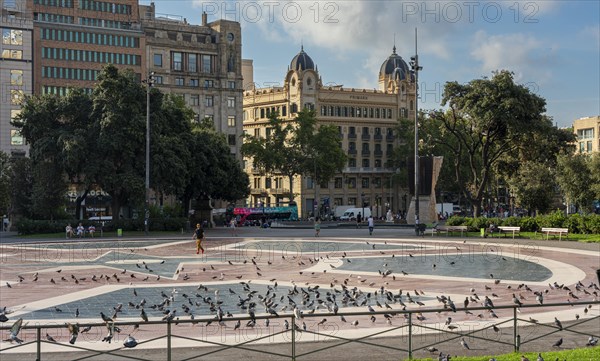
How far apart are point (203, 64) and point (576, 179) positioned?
54943mm

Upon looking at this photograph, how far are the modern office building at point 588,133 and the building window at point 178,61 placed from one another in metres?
62.5

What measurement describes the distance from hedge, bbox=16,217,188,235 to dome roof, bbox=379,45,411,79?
68.3m

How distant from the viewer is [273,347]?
572 inches

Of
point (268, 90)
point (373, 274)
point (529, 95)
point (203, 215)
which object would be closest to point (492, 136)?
point (529, 95)

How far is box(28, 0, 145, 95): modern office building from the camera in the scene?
296ft

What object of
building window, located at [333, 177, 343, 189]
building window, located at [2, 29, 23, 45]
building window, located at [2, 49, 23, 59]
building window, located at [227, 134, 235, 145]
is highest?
building window, located at [2, 29, 23, 45]

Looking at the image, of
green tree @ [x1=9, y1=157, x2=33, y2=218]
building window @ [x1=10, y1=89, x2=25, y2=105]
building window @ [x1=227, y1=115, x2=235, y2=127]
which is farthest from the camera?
building window @ [x1=227, y1=115, x2=235, y2=127]

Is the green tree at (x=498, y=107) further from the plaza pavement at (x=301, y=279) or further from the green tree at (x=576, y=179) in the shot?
the green tree at (x=576, y=179)

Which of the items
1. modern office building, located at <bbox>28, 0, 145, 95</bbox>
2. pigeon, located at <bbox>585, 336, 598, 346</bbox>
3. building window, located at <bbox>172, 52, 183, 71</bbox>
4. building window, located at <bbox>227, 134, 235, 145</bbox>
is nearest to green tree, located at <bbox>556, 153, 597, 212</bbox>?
building window, located at <bbox>227, 134, 235, 145</bbox>

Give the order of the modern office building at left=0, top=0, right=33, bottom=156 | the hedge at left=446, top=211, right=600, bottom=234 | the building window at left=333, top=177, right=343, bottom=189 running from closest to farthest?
the hedge at left=446, top=211, right=600, bottom=234 → the modern office building at left=0, top=0, right=33, bottom=156 → the building window at left=333, top=177, right=343, bottom=189

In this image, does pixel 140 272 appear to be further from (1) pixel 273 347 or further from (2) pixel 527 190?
(2) pixel 527 190

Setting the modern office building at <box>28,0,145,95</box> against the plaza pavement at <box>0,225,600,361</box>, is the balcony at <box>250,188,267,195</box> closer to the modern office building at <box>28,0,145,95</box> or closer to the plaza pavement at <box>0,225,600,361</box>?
the modern office building at <box>28,0,145,95</box>

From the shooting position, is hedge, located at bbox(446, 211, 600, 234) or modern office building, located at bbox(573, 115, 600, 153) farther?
modern office building, located at bbox(573, 115, 600, 153)

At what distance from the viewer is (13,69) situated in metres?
87.8
